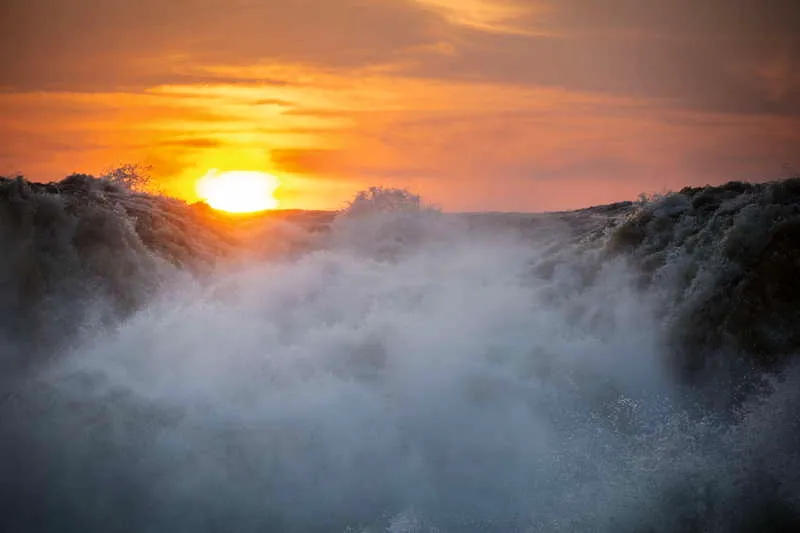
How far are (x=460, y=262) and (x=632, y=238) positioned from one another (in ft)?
21.2

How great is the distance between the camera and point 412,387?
11.3m

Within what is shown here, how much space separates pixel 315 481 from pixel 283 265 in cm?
984

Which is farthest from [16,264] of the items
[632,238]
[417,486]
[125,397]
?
[632,238]

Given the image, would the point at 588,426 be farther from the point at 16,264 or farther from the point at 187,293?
the point at 16,264

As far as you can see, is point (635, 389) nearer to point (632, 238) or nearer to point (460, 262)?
point (632, 238)

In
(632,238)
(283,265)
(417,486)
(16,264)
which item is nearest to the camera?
(417,486)

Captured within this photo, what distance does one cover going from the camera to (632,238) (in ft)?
46.7

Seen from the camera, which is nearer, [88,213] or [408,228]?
[88,213]

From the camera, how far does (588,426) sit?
10148 mm

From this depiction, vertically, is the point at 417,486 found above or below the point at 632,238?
below

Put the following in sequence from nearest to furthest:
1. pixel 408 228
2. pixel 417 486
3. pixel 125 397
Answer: pixel 417 486 < pixel 125 397 < pixel 408 228

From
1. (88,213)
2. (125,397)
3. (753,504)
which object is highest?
(88,213)

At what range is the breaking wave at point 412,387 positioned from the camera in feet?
29.3

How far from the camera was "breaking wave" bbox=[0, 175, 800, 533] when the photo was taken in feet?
29.3
